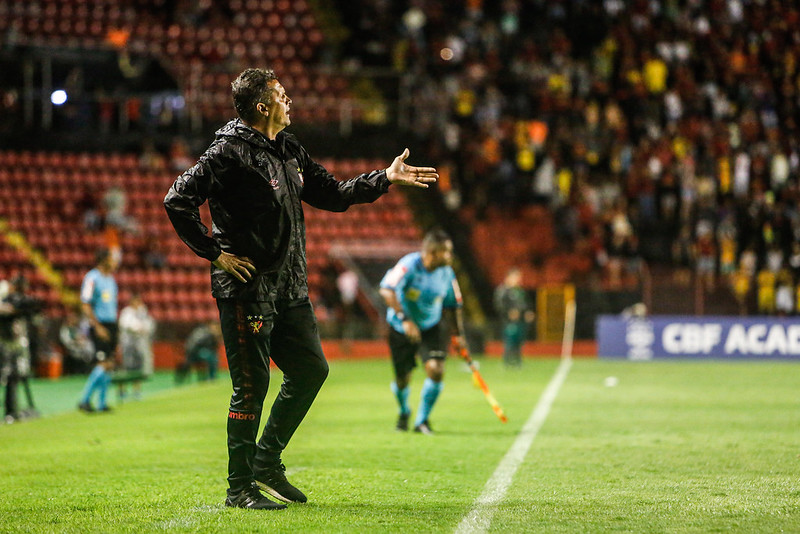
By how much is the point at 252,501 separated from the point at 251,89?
2389 millimetres

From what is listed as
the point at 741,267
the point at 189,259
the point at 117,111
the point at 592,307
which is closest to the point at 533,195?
the point at 592,307

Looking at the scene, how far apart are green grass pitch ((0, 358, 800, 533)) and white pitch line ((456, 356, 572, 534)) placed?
8cm

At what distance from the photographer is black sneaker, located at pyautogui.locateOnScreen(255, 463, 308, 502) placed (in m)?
6.76

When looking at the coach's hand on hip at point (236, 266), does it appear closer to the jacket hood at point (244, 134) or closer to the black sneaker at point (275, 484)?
the jacket hood at point (244, 134)

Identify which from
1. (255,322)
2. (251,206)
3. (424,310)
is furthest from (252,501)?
(424,310)

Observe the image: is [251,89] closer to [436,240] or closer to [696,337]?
[436,240]

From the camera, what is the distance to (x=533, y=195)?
1161 inches

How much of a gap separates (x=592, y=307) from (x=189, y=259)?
1018cm

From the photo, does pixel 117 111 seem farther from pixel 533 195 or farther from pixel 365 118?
pixel 533 195

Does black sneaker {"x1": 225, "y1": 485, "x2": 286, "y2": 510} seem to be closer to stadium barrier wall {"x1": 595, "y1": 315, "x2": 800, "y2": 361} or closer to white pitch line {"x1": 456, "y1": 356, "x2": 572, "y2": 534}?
white pitch line {"x1": 456, "y1": 356, "x2": 572, "y2": 534}

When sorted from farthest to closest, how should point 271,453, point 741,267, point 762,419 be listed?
point 741,267
point 762,419
point 271,453

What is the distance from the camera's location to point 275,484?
678 centimetres

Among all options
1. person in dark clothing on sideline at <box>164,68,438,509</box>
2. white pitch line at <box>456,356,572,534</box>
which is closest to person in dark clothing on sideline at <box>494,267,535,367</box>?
white pitch line at <box>456,356,572,534</box>

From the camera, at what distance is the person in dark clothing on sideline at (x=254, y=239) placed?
20.9 feet
